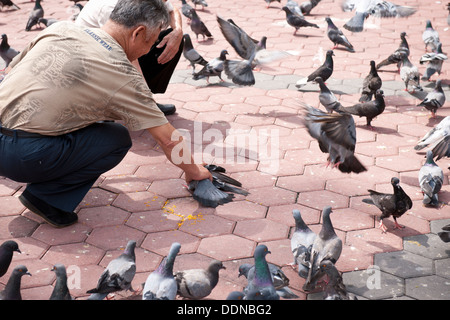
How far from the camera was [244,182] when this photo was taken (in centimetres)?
417

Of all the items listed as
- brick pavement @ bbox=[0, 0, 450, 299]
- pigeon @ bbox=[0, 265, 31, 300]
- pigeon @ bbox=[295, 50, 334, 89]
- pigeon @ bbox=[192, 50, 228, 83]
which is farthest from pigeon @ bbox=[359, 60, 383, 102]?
pigeon @ bbox=[0, 265, 31, 300]

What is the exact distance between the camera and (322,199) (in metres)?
3.92

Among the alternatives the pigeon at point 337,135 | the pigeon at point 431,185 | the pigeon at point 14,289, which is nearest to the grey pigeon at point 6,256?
the pigeon at point 14,289

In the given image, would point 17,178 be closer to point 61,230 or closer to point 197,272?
point 61,230

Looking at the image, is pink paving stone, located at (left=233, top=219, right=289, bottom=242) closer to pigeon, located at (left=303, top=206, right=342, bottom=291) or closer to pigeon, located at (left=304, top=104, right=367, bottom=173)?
pigeon, located at (left=303, top=206, right=342, bottom=291)

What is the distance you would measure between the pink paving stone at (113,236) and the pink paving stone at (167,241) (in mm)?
75

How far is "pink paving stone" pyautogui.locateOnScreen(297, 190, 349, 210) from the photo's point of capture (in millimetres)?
3834

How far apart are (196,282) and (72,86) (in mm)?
1370

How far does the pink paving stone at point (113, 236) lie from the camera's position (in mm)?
3344

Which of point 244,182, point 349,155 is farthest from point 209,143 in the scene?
point 349,155

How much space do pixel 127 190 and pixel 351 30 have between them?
5771mm

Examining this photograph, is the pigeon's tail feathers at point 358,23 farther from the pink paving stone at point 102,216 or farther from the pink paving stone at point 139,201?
the pink paving stone at point 102,216

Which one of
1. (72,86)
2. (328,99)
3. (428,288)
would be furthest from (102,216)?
(328,99)

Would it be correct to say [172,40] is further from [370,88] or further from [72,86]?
[370,88]
